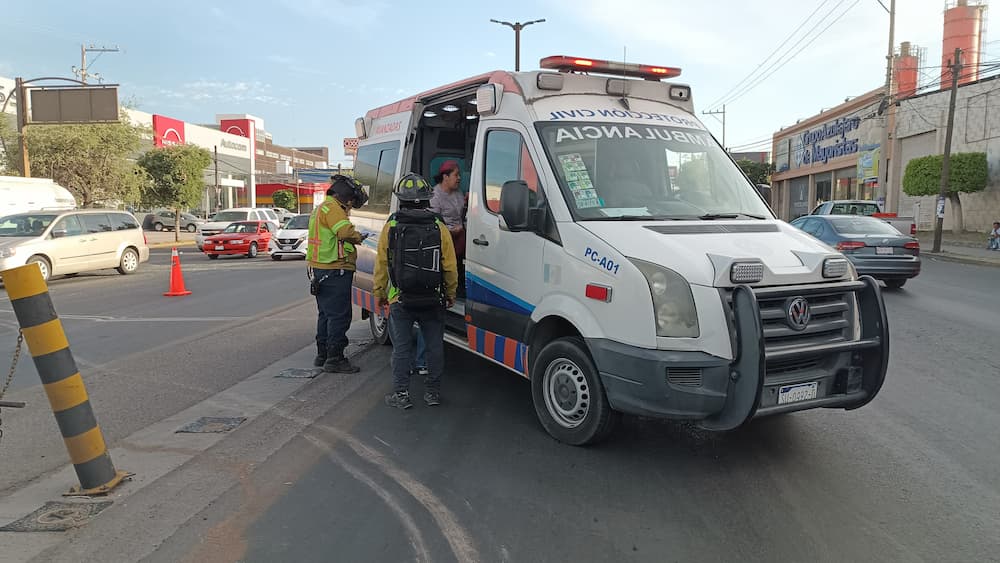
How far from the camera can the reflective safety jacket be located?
6688 millimetres

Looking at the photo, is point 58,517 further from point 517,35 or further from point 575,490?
point 517,35

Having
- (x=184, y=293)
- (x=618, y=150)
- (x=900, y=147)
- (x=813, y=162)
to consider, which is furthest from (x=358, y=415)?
(x=813, y=162)

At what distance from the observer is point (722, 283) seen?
395 cm

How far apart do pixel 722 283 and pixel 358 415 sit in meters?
3.13

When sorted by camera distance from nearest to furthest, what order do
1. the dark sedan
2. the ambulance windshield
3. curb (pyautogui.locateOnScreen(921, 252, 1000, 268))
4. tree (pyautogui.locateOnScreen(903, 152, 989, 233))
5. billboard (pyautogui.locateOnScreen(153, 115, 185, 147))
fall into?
the ambulance windshield, the dark sedan, curb (pyautogui.locateOnScreen(921, 252, 1000, 268)), tree (pyautogui.locateOnScreen(903, 152, 989, 233)), billboard (pyautogui.locateOnScreen(153, 115, 185, 147))

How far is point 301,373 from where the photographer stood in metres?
6.96

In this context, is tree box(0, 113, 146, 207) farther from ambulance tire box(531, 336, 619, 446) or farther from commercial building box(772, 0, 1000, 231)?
commercial building box(772, 0, 1000, 231)

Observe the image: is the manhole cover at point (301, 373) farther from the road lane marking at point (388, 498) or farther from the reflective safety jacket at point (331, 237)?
the road lane marking at point (388, 498)

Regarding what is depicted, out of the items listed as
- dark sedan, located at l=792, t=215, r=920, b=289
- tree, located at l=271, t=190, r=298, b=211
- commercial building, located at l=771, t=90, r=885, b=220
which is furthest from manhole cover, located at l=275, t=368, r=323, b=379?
tree, located at l=271, t=190, r=298, b=211

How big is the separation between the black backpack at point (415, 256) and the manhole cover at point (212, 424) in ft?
5.31

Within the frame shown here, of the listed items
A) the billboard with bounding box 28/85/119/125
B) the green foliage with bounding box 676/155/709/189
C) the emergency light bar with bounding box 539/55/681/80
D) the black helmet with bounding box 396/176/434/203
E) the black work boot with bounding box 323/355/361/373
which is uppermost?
the billboard with bounding box 28/85/119/125

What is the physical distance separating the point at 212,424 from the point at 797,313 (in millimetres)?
4311

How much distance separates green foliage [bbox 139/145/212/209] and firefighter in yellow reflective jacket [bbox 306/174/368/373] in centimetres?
3441

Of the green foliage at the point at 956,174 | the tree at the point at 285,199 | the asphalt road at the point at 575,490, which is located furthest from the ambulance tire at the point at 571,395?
the tree at the point at 285,199
